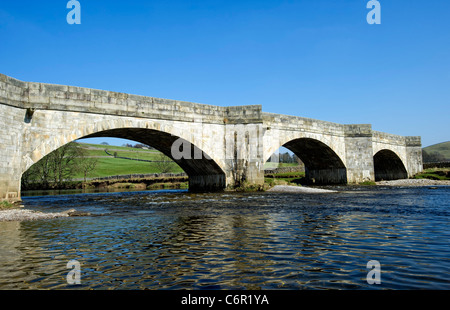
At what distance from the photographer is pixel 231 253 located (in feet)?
20.0

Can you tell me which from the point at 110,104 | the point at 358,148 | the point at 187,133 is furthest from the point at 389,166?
the point at 110,104

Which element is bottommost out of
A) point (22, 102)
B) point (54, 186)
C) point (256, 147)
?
point (54, 186)

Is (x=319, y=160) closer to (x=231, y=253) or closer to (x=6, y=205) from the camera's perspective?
(x=6, y=205)

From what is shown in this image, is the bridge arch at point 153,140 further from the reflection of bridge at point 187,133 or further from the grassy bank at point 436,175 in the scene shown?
the grassy bank at point 436,175

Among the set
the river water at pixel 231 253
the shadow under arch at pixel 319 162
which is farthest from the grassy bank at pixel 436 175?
the river water at pixel 231 253

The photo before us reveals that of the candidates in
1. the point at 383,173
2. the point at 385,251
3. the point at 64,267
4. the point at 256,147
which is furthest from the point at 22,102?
the point at 383,173

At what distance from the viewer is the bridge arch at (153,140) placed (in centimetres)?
1692

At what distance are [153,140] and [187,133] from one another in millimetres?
3548

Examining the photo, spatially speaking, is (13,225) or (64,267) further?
(13,225)

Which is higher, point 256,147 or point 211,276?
point 256,147
